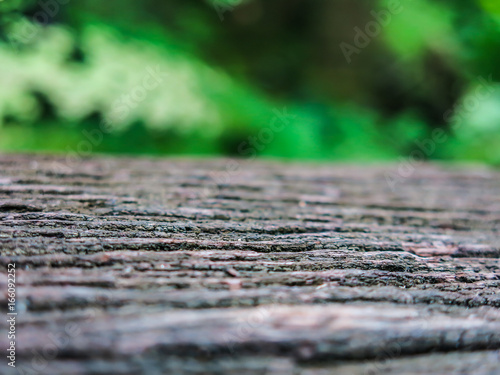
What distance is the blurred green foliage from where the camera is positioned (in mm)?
3072

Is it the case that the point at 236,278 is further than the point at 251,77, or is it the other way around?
the point at 251,77

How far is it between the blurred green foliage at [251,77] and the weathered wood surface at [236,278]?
1.49m

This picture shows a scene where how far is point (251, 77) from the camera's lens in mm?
4195

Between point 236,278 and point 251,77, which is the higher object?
point 251,77

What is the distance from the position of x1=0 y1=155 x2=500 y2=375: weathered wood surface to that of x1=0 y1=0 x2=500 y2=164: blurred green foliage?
1.49 m

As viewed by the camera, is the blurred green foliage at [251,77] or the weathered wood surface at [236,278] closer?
the weathered wood surface at [236,278]

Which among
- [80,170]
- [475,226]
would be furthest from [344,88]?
[80,170]

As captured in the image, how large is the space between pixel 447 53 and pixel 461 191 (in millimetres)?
2749

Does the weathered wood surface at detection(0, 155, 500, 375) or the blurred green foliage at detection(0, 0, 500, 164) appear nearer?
the weathered wood surface at detection(0, 155, 500, 375)

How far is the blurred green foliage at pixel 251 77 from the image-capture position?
3.07 m

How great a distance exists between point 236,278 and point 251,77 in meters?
3.50

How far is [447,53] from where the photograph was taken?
4.17 metres

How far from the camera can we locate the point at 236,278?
3.34 ft

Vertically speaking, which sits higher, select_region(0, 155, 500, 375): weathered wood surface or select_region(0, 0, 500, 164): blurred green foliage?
select_region(0, 0, 500, 164): blurred green foliage
